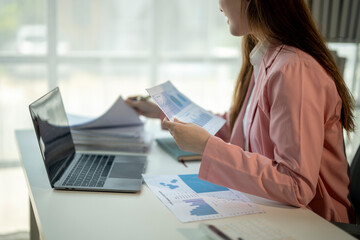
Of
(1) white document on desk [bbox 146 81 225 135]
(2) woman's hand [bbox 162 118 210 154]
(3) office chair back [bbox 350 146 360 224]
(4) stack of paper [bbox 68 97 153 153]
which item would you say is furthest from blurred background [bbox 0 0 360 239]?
(2) woman's hand [bbox 162 118 210 154]

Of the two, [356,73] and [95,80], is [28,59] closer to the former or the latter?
[95,80]

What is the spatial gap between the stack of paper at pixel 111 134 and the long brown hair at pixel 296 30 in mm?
571

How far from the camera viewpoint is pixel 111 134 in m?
1.52

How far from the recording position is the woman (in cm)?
105

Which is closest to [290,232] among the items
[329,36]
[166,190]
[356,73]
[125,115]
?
[166,190]

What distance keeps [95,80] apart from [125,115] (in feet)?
3.56

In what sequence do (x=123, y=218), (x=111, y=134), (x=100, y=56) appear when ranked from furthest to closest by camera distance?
(x=100, y=56) → (x=111, y=134) → (x=123, y=218)

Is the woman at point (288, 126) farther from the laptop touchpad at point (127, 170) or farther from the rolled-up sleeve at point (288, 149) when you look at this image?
the laptop touchpad at point (127, 170)

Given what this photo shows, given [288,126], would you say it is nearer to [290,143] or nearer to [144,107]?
[290,143]

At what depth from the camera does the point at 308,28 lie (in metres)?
1.15

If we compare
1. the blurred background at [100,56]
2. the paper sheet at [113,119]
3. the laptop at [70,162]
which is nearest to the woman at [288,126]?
the laptop at [70,162]

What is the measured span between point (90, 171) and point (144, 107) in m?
0.48

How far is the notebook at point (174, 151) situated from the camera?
55.4 inches

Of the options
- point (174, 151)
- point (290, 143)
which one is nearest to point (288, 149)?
point (290, 143)
